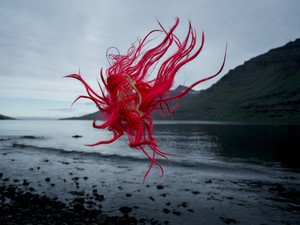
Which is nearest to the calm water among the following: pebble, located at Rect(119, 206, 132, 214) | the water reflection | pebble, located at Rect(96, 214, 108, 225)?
the water reflection

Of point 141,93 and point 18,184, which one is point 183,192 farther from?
point 141,93

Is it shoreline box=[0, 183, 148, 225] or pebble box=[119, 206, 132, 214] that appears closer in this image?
shoreline box=[0, 183, 148, 225]

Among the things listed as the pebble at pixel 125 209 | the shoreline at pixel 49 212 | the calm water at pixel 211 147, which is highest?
the shoreline at pixel 49 212

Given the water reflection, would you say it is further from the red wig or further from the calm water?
the red wig

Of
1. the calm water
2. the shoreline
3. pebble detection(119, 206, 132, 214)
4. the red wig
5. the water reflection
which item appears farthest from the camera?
the water reflection

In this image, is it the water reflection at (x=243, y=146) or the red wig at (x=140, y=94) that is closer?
the red wig at (x=140, y=94)

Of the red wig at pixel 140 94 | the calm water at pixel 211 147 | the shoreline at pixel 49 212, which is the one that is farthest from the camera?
the calm water at pixel 211 147

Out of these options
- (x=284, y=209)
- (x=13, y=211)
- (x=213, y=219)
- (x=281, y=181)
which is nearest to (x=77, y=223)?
(x=13, y=211)

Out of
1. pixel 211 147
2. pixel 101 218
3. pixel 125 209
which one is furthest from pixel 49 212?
pixel 211 147

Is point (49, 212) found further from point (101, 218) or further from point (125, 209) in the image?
point (125, 209)

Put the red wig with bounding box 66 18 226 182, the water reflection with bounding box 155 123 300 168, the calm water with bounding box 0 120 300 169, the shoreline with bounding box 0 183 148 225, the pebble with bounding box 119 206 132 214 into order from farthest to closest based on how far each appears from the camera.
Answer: the water reflection with bounding box 155 123 300 168
the calm water with bounding box 0 120 300 169
the pebble with bounding box 119 206 132 214
the shoreline with bounding box 0 183 148 225
the red wig with bounding box 66 18 226 182

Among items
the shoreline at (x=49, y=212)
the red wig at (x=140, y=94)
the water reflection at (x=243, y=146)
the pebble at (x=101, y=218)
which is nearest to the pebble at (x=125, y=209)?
the shoreline at (x=49, y=212)

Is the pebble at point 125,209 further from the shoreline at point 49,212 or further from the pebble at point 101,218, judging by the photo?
the pebble at point 101,218

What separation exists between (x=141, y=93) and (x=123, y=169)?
21.0m
